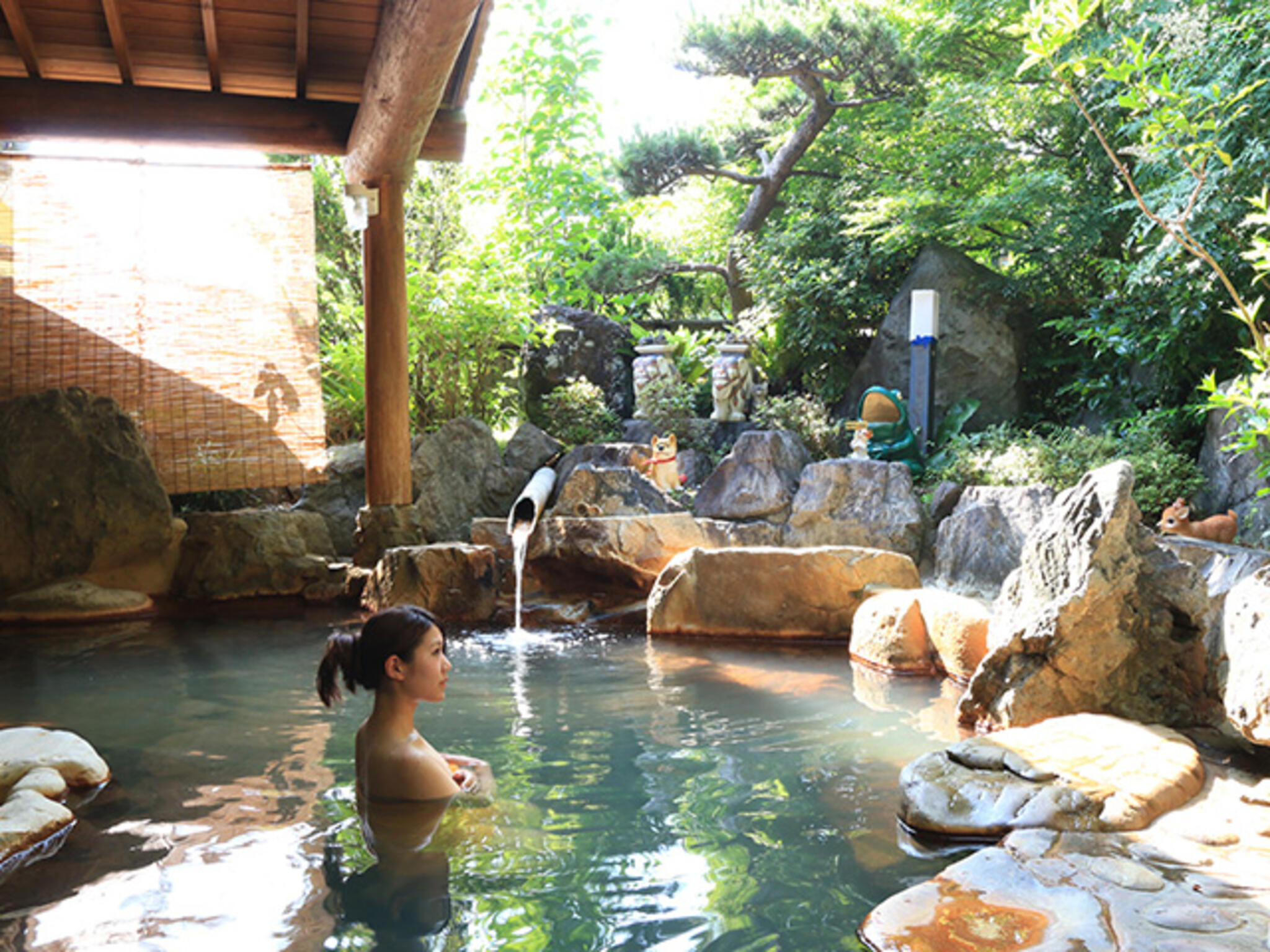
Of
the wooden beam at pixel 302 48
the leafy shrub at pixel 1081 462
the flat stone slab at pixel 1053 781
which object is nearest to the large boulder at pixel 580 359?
the leafy shrub at pixel 1081 462

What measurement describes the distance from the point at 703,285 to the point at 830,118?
12.9 ft

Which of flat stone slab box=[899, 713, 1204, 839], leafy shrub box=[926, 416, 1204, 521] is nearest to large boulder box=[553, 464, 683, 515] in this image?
leafy shrub box=[926, 416, 1204, 521]

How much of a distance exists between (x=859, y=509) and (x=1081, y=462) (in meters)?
1.96

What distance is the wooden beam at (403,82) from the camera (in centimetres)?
418

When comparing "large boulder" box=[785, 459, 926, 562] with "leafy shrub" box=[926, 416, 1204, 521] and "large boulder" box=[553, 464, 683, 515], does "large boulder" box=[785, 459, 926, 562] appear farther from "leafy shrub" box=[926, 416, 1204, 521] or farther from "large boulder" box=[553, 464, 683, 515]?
"large boulder" box=[553, 464, 683, 515]

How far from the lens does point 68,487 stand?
24.3 ft

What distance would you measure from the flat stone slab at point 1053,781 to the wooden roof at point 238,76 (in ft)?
12.2

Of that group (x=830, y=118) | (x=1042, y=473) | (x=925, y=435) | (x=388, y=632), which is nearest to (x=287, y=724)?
(x=388, y=632)

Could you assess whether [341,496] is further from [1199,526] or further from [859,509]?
[1199,526]

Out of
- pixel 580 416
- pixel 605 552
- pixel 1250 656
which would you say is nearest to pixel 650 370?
pixel 580 416

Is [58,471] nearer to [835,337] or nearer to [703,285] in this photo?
[835,337]

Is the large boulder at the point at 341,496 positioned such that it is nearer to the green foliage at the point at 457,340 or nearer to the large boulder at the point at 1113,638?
the green foliage at the point at 457,340

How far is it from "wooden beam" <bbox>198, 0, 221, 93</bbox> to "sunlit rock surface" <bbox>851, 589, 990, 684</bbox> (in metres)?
4.93

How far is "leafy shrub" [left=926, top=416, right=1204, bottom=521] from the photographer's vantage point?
7.84m
